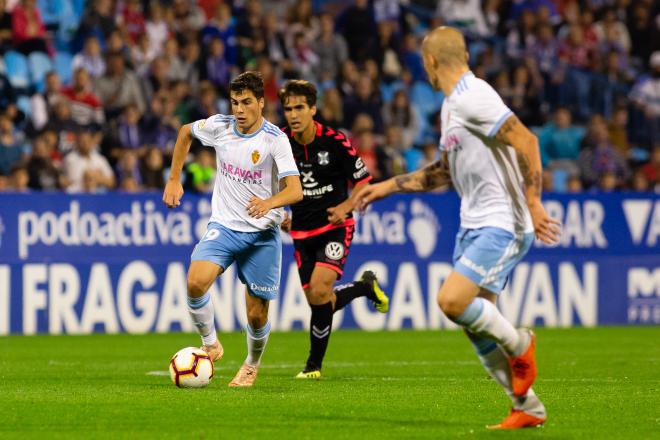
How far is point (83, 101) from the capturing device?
18531mm

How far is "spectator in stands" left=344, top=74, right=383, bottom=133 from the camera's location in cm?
1952

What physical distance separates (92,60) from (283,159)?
10.6m

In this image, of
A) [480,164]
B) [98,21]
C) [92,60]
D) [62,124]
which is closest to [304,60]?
[98,21]

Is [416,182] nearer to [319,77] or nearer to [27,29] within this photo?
[27,29]

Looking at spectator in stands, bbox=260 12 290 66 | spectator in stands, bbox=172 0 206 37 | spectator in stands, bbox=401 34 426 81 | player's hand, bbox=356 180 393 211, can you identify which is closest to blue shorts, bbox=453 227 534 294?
player's hand, bbox=356 180 393 211

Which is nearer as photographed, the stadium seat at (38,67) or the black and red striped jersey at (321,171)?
the black and red striped jersey at (321,171)

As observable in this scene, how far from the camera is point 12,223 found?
15.9 m

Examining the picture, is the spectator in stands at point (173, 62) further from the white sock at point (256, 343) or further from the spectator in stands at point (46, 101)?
the white sock at point (256, 343)

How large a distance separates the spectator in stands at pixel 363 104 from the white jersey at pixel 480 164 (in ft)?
40.1

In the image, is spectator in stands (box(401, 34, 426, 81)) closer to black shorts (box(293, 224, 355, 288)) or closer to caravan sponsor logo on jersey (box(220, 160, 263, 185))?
black shorts (box(293, 224, 355, 288))

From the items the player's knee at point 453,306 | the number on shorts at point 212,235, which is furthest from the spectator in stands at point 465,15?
the player's knee at point 453,306

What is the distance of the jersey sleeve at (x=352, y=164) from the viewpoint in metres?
10.8

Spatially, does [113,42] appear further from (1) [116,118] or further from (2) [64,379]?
(2) [64,379]

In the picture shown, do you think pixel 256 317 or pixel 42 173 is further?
pixel 42 173
